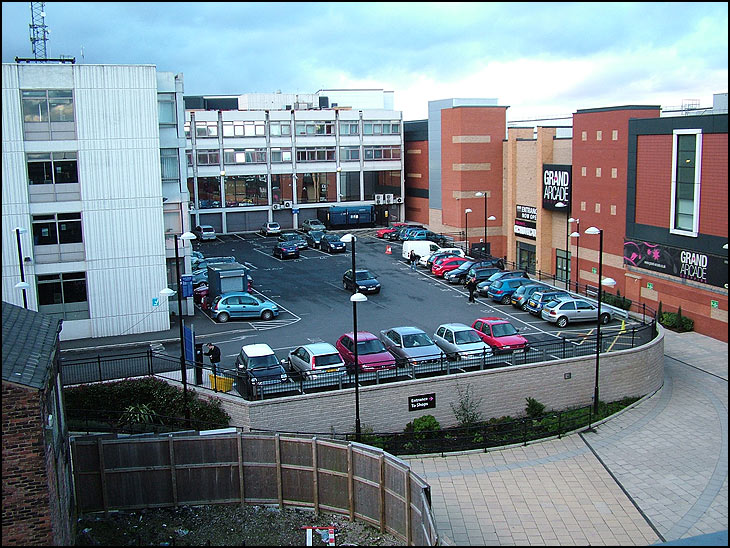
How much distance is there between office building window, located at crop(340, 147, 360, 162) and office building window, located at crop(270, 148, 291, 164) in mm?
4230

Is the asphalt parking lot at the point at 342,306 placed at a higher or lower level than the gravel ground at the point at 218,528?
higher

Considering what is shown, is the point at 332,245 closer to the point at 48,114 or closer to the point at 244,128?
the point at 244,128

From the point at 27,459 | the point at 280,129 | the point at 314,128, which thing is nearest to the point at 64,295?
the point at 27,459

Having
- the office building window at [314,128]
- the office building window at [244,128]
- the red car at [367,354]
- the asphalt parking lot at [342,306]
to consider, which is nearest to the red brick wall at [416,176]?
the office building window at [314,128]

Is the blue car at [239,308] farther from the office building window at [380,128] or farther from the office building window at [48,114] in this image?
the office building window at [380,128]

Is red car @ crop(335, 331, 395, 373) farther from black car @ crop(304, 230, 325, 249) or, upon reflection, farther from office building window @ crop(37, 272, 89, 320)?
black car @ crop(304, 230, 325, 249)

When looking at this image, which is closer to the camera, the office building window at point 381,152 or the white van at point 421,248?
the white van at point 421,248

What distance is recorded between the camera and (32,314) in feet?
46.2

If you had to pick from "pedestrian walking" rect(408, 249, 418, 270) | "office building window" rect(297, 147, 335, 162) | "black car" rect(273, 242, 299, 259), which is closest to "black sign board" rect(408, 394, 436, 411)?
"pedestrian walking" rect(408, 249, 418, 270)

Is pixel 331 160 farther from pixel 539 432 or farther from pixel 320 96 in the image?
pixel 539 432

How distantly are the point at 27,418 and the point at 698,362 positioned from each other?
21.4 m

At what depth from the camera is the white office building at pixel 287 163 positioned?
2132 inches

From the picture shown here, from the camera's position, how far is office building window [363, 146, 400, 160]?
189ft

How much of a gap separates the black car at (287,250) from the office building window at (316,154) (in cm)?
1425
